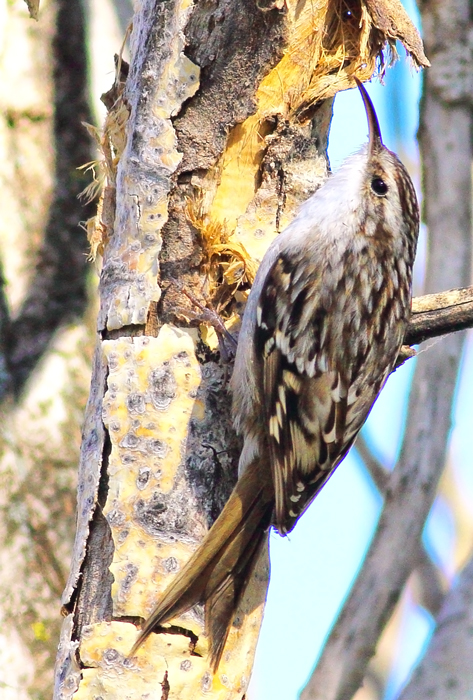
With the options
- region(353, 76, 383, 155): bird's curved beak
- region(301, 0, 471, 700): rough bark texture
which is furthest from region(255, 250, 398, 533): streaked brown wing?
region(301, 0, 471, 700): rough bark texture

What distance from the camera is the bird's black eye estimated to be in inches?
103

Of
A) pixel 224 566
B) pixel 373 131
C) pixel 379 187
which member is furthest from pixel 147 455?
pixel 373 131

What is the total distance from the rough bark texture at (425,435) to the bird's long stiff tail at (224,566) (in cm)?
199

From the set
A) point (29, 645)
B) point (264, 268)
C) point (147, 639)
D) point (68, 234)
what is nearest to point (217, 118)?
point (264, 268)

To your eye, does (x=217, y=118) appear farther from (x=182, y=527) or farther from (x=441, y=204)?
(x=441, y=204)

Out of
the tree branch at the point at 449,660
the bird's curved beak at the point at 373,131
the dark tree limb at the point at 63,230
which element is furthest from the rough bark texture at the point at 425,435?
the bird's curved beak at the point at 373,131

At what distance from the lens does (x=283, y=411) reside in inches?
95.7

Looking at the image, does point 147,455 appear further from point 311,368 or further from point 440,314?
point 440,314

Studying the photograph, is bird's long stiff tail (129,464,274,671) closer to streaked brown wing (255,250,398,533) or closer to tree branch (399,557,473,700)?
streaked brown wing (255,250,398,533)

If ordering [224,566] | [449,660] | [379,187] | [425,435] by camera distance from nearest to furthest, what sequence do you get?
[224,566] < [379,187] < [449,660] < [425,435]

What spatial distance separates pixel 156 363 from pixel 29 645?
1.69 metres

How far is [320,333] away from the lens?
2469mm

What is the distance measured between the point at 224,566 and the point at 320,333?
0.68 m

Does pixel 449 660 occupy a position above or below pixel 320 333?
below
